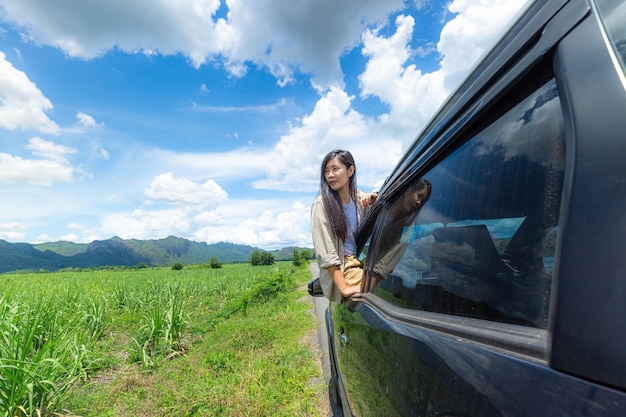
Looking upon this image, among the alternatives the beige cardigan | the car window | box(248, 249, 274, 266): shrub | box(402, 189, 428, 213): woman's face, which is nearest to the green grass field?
the beige cardigan

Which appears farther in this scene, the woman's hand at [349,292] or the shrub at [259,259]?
the shrub at [259,259]

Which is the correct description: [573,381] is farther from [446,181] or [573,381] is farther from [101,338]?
[101,338]

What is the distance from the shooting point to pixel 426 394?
813 millimetres

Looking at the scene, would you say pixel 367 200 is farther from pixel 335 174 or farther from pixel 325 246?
pixel 325 246

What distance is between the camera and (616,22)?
0.54 metres

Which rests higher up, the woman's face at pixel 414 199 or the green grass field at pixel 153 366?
the woman's face at pixel 414 199

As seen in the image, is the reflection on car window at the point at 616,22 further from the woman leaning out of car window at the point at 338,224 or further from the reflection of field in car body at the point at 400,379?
the woman leaning out of car window at the point at 338,224

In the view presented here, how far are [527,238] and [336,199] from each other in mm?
1586

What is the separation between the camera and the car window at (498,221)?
615 mm

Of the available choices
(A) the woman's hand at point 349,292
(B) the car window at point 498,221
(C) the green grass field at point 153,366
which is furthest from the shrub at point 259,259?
(B) the car window at point 498,221

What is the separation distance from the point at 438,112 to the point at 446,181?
0.26m

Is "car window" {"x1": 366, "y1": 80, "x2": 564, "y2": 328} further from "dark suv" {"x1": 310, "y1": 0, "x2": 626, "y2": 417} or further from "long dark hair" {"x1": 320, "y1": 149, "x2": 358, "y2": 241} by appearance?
"long dark hair" {"x1": 320, "y1": 149, "x2": 358, "y2": 241}

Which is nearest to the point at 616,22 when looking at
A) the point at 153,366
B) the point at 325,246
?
the point at 325,246

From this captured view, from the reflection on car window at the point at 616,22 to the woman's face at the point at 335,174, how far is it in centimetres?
170
